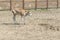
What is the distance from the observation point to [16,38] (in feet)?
38.5

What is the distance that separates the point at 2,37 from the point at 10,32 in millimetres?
1315

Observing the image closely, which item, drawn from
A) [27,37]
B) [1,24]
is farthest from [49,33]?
[1,24]

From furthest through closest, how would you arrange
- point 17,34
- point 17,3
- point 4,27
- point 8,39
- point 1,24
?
point 17,3 → point 1,24 → point 4,27 → point 17,34 → point 8,39

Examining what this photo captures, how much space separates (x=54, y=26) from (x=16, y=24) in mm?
2096

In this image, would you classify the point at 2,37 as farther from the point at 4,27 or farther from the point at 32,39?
the point at 4,27

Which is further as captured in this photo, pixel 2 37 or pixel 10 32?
pixel 10 32

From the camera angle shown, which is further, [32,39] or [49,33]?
[49,33]

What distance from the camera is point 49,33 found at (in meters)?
13.0

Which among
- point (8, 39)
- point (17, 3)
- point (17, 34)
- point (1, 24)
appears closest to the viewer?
point (8, 39)

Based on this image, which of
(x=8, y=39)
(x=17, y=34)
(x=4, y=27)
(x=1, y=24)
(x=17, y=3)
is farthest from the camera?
(x=17, y=3)

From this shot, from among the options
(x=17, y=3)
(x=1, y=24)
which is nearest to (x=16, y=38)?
(x=1, y=24)

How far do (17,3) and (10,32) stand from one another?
733 inches

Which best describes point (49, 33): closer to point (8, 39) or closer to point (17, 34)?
point (17, 34)

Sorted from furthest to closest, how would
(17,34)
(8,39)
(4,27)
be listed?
(4,27)
(17,34)
(8,39)
